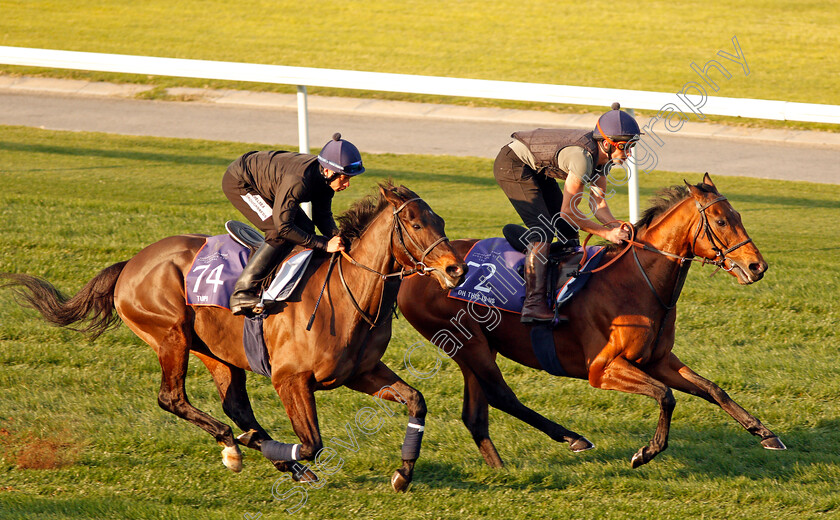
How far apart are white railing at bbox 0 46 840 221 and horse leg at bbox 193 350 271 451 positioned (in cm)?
254

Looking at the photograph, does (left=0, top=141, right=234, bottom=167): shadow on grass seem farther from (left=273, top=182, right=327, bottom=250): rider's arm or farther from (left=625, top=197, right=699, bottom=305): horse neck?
(left=625, top=197, right=699, bottom=305): horse neck

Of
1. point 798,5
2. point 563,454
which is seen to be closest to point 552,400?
point 563,454

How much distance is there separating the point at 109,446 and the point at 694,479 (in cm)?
340

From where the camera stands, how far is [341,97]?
628 inches

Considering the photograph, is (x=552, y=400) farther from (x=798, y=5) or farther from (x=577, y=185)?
(x=798, y=5)

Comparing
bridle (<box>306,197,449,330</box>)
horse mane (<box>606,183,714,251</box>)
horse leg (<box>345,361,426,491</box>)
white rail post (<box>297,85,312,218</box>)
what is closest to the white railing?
white rail post (<box>297,85,312,218</box>)

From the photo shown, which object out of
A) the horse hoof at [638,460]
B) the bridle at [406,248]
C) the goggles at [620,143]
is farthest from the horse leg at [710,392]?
the bridle at [406,248]

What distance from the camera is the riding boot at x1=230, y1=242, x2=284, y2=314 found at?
17.8 ft

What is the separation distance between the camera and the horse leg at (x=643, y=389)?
5.44 metres

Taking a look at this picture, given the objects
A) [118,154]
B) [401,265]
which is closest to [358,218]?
[401,265]

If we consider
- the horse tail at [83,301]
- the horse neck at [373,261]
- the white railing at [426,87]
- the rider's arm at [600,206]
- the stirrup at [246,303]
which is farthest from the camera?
the white railing at [426,87]

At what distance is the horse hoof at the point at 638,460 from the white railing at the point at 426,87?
2780 millimetres

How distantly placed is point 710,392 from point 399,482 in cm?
183

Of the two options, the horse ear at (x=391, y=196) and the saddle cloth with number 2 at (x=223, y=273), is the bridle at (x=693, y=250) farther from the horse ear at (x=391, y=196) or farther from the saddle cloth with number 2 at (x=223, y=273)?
the saddle cloth with number 2 at (x=223, y=273)
